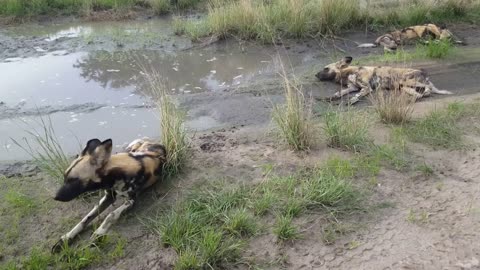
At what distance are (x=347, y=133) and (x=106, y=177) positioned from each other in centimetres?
229

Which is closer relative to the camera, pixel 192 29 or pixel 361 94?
pixel 361 94

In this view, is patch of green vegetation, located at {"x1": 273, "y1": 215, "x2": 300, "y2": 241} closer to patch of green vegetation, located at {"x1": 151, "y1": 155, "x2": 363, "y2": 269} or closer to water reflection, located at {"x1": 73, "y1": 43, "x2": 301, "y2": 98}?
patch of green vegetation, located at {"x1": 151, "y1": 155, "x2": 363, "y2": 269}

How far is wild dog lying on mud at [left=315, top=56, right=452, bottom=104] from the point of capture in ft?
20.2

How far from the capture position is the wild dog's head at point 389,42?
8352 mm

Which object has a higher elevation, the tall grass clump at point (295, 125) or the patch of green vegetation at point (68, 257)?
the tall grass clump at point (295, 125)

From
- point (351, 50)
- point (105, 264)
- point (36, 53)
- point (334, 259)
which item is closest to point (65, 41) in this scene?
point (36, 53)

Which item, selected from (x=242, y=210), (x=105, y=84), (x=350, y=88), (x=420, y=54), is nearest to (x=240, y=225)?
(x=242, y=210)

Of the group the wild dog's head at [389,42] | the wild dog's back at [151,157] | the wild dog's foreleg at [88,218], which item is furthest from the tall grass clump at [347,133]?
the wild dog's head at [389,42]

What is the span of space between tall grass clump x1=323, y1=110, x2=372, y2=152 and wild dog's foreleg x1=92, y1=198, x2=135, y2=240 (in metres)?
2.00

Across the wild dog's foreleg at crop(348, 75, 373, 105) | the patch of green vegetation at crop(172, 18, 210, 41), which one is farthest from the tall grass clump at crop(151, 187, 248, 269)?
the patch of green vegetation at crop(172, 18, 210, 41)

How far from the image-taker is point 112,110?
6098 millimetres

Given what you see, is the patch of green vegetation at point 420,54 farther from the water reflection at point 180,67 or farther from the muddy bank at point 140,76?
the water reflection at point 180,67

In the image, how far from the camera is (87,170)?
137 inches

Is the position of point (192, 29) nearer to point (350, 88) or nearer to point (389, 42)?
point (389, 42)
